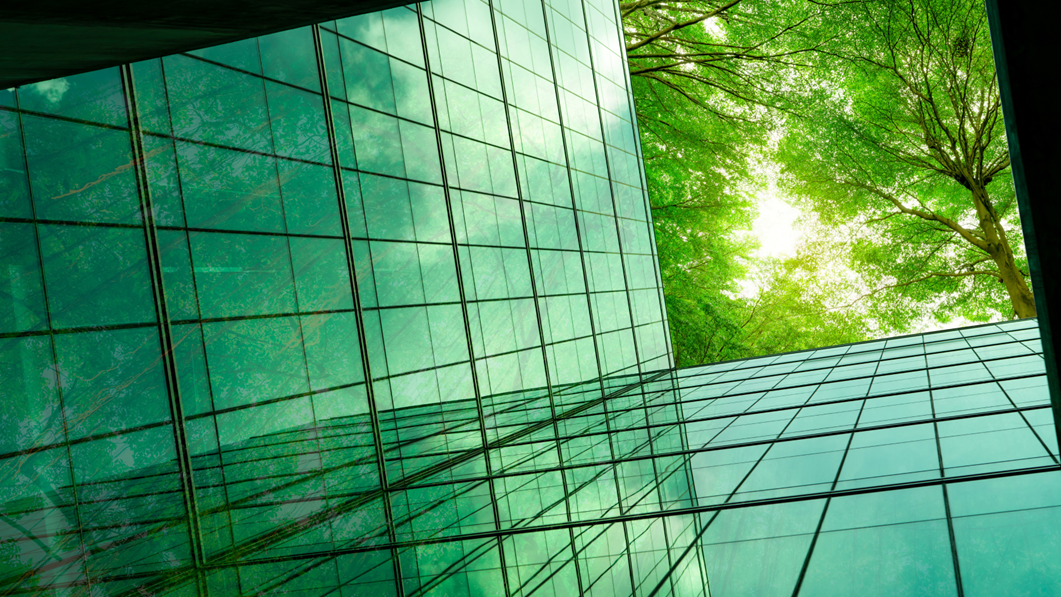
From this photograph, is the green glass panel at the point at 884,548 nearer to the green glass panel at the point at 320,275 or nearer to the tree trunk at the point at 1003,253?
the green glass panel at the point at 320,275

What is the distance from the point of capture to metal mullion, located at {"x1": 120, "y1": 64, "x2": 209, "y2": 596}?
24.8 feet

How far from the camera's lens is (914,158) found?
89.1ft

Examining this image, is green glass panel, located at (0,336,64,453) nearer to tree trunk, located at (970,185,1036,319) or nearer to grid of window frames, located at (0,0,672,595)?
grid of window frames, located at (0,0,672,595)

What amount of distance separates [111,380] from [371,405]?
287 centimetres

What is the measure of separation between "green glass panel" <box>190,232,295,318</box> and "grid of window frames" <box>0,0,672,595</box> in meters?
0.03

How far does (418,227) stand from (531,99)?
19.5 ft

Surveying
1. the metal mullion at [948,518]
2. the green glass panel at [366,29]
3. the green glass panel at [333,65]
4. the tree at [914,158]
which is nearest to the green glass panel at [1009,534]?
the metal mullion at [948,518]

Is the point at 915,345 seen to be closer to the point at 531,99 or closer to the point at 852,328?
the point at 531,99

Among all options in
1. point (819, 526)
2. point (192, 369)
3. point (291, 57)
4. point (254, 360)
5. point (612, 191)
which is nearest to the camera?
point (819, 526)

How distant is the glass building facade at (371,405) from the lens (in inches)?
222

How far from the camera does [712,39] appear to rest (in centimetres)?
3067

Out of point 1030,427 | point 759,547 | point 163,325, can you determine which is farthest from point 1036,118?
point 163,325

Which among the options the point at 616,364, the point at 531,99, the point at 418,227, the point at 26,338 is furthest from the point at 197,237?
the point at 616,364

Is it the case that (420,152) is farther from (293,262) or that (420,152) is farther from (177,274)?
(177,274)
